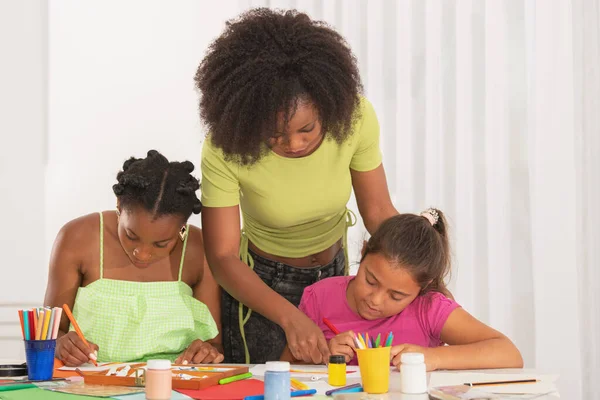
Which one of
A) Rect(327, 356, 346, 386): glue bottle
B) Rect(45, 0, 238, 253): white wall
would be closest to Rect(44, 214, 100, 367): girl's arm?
Rect(327, 356, 346, 386): glue bottle

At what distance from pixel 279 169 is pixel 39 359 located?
0.77 meters

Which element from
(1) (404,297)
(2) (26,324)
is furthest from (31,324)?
(1) (404,297)

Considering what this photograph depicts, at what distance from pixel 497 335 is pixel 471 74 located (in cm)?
152

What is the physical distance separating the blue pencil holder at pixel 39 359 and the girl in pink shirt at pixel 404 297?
62 centimetres

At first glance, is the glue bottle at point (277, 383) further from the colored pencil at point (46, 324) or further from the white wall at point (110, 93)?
the white wall at point (110, 93)

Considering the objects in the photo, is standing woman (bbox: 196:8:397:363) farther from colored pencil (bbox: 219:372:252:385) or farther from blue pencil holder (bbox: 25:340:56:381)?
blue pencil holder (bbox: 25:340:56:381)

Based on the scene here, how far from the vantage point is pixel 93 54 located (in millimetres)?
3469

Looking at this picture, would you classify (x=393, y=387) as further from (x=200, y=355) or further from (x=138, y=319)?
(x=138, y=319)

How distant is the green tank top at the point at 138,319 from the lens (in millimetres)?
1926

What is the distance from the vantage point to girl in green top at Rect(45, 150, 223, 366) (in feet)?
6.37

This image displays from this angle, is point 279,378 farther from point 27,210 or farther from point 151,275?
point 27,210

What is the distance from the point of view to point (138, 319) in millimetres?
1947

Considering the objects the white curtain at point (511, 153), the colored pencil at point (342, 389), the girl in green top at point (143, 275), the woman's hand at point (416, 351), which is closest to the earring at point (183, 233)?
the girl in green top at point (143, 275)

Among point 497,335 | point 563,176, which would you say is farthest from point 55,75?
point 497,335
